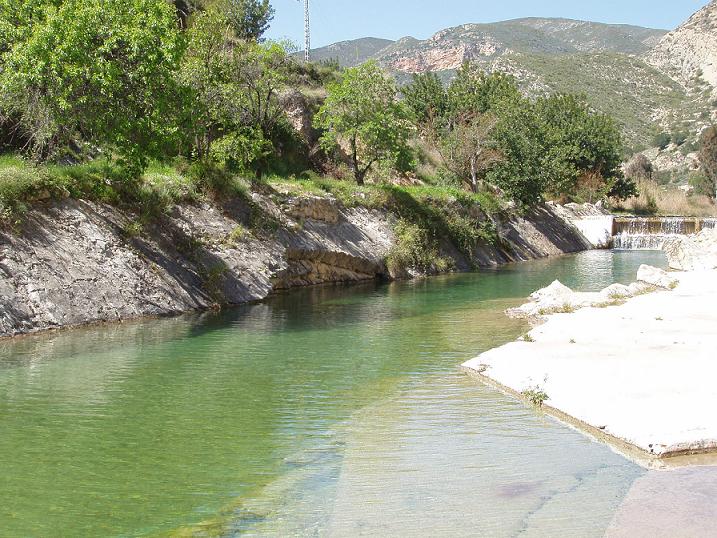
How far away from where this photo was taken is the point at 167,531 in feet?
26.8

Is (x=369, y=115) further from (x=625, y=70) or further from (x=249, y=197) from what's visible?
(x=625, y=70)

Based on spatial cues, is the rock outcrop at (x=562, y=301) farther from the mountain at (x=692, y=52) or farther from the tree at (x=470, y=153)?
the mountain at (x=692, y=52)

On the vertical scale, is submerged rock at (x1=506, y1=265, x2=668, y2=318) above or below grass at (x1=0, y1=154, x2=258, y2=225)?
below

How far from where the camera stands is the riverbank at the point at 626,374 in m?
10.7

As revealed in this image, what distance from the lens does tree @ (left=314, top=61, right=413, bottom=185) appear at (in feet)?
129

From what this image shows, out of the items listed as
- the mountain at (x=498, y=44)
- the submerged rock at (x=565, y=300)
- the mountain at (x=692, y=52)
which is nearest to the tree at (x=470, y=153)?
the submerged rock at (x=565, y=300)

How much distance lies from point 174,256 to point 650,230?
41.0 m

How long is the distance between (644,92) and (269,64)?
95186mm

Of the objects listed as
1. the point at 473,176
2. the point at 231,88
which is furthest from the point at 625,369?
the point at 473,176

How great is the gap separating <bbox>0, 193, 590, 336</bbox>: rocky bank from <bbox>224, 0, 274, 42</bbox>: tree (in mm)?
22284

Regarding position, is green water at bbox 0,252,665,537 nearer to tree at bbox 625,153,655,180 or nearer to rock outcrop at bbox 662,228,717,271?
rock outcrop at bbox 662,228,717,271

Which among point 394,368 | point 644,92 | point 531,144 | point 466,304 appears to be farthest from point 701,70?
point 394,368

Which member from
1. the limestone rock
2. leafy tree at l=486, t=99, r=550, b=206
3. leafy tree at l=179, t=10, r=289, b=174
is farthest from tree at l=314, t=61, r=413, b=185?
leafy tree at l=486, t=99, r=550, b=206

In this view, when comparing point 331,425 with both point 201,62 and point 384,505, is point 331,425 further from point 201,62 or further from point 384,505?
point 201,62
